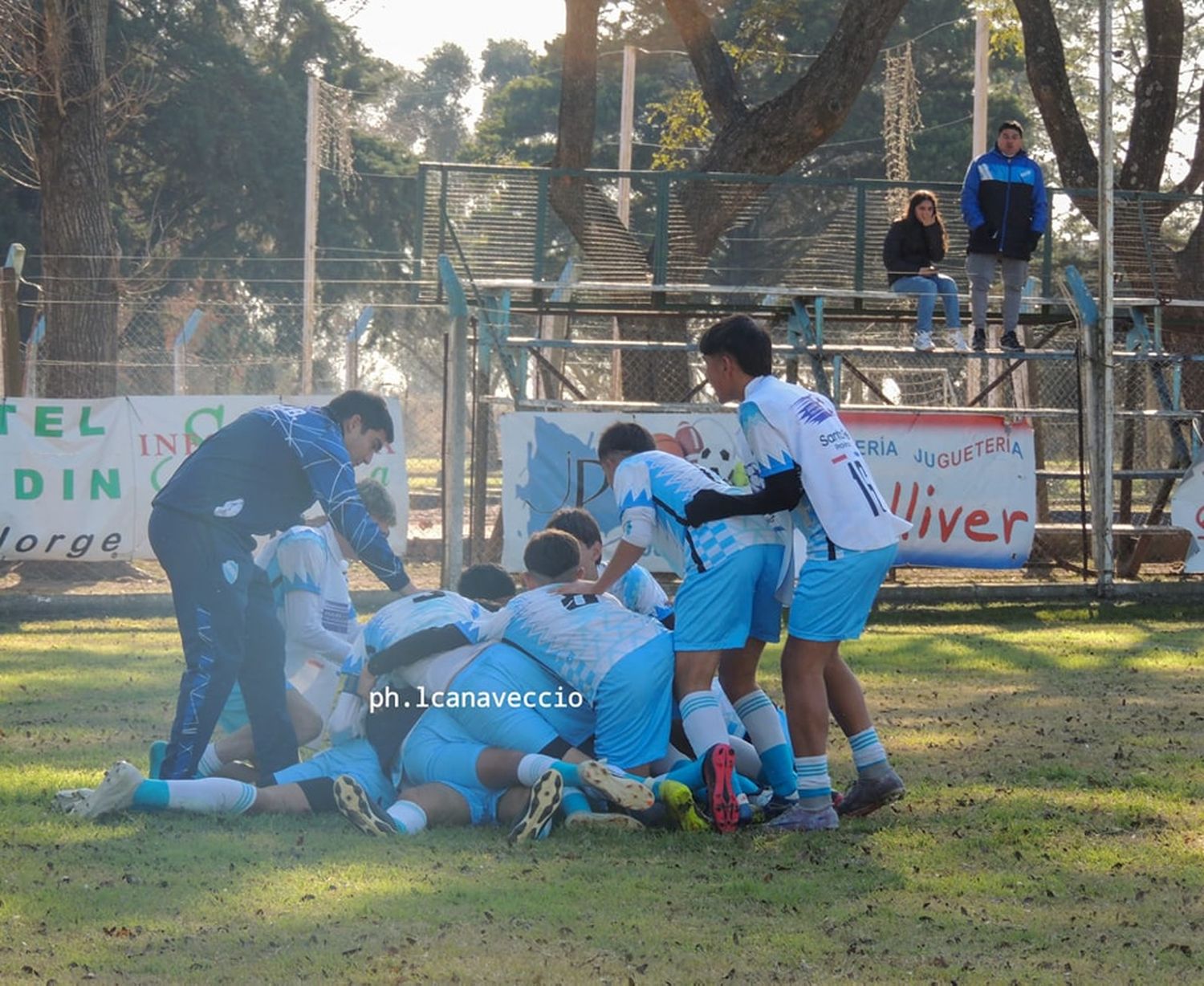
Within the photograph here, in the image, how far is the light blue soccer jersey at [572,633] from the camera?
21.5ft

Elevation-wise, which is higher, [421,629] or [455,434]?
[455,434]

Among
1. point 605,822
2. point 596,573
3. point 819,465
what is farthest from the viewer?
point 596,573

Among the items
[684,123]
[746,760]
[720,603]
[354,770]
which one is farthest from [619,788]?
[684,123]

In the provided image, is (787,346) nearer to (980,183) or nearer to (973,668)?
(980,183)

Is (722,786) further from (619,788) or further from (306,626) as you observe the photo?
(306,626)

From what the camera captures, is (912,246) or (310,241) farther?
(310,241)

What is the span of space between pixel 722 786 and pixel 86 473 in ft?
33.0

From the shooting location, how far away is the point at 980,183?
14891 mm

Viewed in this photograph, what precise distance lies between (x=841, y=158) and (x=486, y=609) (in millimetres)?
37847

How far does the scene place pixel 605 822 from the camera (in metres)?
6.23

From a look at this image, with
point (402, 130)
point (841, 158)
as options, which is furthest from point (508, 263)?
point (402, 130)

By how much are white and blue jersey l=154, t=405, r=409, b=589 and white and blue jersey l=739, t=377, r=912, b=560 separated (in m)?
1.47

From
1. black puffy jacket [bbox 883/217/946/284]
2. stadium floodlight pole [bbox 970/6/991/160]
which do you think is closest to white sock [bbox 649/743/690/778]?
black puffy jacket [bbox 883/217/946/284]

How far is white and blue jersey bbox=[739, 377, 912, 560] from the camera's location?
644cm
